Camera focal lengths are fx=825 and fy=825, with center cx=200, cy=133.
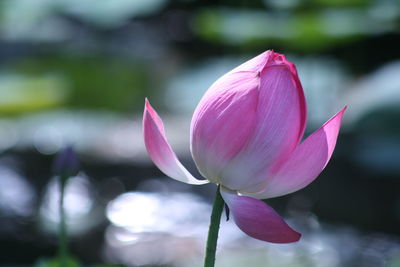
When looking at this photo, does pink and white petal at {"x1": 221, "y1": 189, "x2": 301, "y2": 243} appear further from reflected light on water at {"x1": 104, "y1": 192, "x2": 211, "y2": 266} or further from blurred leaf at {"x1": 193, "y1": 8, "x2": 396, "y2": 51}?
blurred leaf at {"x1": 193, "y1": 8, "x2": 396, "y2": 51}

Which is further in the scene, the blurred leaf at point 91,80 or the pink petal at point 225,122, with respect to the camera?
the blurred leaf at point 91,80

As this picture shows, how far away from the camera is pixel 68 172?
0.71 metres

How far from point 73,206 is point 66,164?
1.71m

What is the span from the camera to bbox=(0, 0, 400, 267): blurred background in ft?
6.59

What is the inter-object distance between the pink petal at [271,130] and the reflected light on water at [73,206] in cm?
148

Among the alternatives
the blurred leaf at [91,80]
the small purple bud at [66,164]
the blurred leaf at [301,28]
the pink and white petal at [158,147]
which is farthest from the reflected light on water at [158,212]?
the pink and white petal at [158,147]

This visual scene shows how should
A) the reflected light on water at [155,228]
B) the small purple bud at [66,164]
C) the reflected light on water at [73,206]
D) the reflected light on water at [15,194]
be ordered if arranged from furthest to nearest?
the reflected light on water at [15,194]
the reflected light on water at [73,206]
the reflected light on water at [155,228]
the small purple bud at [66,164]

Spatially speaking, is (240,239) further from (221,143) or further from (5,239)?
(221,143)

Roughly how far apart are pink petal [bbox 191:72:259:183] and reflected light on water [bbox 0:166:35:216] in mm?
1832

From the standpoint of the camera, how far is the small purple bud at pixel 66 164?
0.71m

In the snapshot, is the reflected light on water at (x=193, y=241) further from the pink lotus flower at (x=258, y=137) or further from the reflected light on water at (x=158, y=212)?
the pink lotus flower at (x=258, y=137)

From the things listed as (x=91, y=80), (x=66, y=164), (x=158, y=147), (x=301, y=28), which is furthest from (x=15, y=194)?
(x=158, y=147)

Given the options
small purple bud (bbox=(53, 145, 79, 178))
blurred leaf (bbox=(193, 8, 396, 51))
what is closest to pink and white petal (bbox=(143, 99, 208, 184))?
small purple bud (bbox=(53, 145, 79, 178))

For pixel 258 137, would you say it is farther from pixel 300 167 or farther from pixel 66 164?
pixel 66 164
